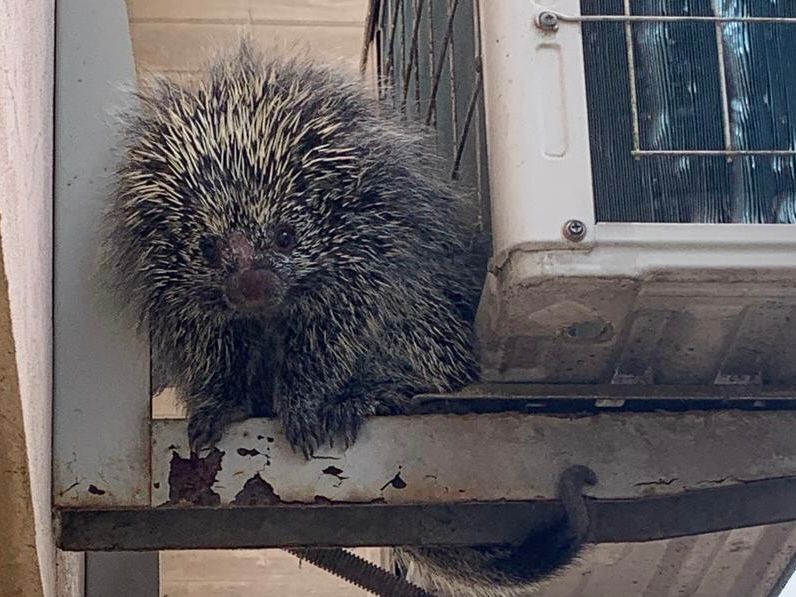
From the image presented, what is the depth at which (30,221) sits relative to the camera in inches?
38.7

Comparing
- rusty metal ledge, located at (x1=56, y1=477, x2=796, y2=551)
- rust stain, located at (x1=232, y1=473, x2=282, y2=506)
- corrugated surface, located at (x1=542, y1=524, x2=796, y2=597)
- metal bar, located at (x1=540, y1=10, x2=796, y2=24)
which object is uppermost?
metal bar, located at (x1=540, y1=10, x2=796, y2=24)

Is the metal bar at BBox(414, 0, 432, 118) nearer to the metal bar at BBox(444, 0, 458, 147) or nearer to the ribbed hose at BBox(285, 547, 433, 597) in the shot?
the metal bar at BBox(444, 0, 458, 147)

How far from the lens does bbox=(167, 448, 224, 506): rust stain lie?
118 cm

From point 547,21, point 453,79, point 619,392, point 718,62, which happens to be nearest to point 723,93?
point 718,62

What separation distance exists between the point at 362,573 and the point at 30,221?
1.80ft

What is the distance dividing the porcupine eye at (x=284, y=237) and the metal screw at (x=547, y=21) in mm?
384

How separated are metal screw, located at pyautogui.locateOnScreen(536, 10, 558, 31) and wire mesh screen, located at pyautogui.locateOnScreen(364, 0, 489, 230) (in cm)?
13

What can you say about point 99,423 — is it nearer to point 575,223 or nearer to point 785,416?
point 575,223

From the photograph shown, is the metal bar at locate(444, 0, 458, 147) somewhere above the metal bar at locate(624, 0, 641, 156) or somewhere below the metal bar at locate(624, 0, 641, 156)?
above

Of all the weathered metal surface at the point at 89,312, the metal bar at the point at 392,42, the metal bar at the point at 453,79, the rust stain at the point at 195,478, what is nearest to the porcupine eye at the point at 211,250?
the weathered metal surface at the point at 89,312

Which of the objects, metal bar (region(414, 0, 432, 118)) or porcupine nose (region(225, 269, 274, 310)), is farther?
metal bar (region(414, 0, 432, 118))

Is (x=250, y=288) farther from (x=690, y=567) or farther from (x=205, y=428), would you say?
(x=690, y=567)

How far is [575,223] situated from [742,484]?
1.20 feet

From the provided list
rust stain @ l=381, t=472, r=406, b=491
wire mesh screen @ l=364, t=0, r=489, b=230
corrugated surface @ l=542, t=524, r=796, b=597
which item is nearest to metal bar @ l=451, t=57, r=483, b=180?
wire mesh screen @ l=364, t=0, r=489, b=230
